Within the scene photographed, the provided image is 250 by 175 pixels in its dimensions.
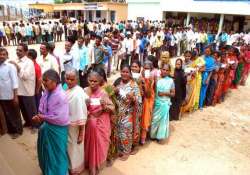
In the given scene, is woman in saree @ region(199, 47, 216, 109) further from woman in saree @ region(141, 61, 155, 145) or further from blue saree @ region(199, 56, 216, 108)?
woman in saree @ region(141, 61, 155, 145)

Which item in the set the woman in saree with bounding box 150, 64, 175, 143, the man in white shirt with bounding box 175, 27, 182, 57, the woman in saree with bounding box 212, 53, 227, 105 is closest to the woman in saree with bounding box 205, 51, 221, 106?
the woman in saree with bounding box 212, 53, 227, 105

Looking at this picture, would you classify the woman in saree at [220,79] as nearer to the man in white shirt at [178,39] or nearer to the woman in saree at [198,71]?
the woman in saree at [198,71]

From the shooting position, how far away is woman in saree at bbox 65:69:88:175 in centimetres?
287

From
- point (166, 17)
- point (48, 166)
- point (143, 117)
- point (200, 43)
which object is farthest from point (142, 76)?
point (166, 17)

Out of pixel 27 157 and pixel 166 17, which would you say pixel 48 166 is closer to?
pixel 27 157

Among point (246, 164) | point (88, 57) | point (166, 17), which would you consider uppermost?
point (166, 17)

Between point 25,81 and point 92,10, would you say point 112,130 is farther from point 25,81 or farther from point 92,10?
point 92,10

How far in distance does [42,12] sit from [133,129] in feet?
137

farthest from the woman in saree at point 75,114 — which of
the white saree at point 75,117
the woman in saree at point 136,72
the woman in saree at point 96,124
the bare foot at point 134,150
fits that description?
the bare foot at point 134,150

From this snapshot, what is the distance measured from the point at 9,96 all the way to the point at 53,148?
1548 mm

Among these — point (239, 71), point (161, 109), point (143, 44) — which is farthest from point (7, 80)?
point (143, 44)

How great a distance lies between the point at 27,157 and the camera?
144 inches

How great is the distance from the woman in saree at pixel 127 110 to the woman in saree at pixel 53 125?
0.94m

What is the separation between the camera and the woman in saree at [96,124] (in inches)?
120
